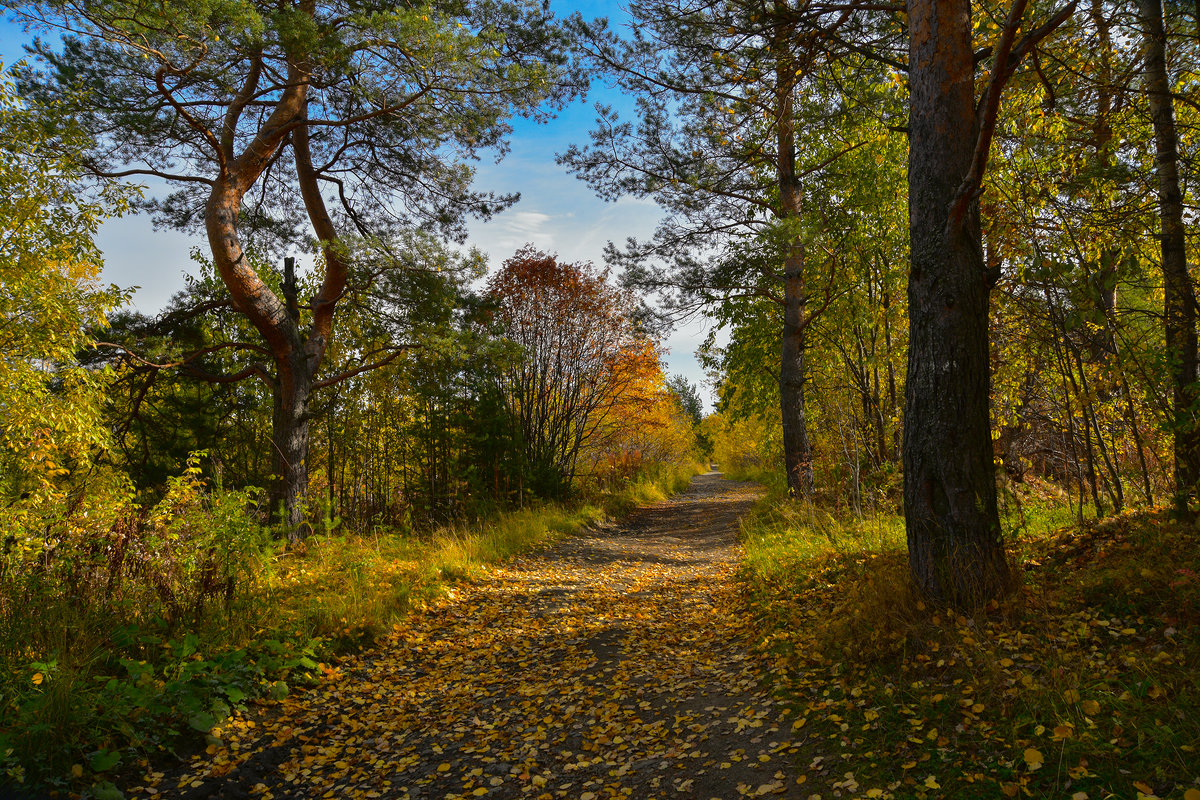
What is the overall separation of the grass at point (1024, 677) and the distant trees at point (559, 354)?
9468 millimetres

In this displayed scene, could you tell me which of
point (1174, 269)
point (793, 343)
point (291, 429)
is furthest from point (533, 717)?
point (793, 343)

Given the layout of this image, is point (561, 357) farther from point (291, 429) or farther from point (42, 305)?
point (42, 305)

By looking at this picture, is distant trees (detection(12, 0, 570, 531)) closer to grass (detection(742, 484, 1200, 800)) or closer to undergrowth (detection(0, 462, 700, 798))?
undergrowth (detection(0, 462, 700, 798))

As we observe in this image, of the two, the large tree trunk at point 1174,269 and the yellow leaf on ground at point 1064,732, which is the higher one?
the large tree trunk at point 1174,269

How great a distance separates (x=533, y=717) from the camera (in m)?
3.96

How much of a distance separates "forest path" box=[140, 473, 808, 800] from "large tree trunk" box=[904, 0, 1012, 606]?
5.01ft

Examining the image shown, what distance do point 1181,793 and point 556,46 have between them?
9.78 meters

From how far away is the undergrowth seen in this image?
3.17 m

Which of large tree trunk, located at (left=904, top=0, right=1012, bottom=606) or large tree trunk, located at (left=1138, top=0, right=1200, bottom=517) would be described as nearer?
large tree trunk, located at (left=904, top=0, right=1012, bottom=606)

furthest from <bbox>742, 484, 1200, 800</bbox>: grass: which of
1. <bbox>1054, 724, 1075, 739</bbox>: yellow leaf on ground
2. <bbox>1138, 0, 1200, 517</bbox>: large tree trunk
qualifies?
<bbox>1138, 0, 1200, 517</bbox>: large tree trunk

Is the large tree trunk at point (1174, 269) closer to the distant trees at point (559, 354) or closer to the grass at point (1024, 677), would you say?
the grass at point (1024, 677)

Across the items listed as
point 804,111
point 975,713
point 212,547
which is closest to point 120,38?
point 212,547

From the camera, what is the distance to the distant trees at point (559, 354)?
1361cm

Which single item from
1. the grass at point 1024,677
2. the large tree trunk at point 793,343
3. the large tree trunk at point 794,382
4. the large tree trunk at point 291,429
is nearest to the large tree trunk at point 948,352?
the grass at point 1024,677
